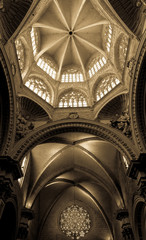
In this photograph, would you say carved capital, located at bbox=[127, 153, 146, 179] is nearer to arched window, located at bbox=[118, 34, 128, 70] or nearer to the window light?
arched window, located at bbox=[118, 34, 128, 70]

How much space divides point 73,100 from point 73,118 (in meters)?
3.16

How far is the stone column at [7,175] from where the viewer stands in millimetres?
12873

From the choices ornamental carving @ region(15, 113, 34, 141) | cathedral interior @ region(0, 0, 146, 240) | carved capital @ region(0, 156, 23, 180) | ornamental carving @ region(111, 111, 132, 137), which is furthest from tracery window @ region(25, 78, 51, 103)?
carved capital @ region(0, 156, 23, 180)

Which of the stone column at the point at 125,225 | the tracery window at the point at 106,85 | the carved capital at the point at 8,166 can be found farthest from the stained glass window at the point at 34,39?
the stone column at the point at 125,225

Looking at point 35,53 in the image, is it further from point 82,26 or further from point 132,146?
point 132,146

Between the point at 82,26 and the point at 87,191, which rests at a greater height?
the point at 82,26

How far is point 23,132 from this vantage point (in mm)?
16281

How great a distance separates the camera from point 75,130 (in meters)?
17.4

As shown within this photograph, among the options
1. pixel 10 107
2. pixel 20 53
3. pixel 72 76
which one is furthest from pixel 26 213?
pixel 72 76

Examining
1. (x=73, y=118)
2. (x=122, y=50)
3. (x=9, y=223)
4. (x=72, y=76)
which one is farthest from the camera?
(x=72, y=76)

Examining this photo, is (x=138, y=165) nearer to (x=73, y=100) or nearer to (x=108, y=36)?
(x=73, y=100)

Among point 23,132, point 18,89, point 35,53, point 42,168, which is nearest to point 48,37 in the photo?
point 35,53

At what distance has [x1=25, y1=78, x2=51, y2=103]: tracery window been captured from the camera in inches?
752

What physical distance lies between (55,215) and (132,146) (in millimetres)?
14080
